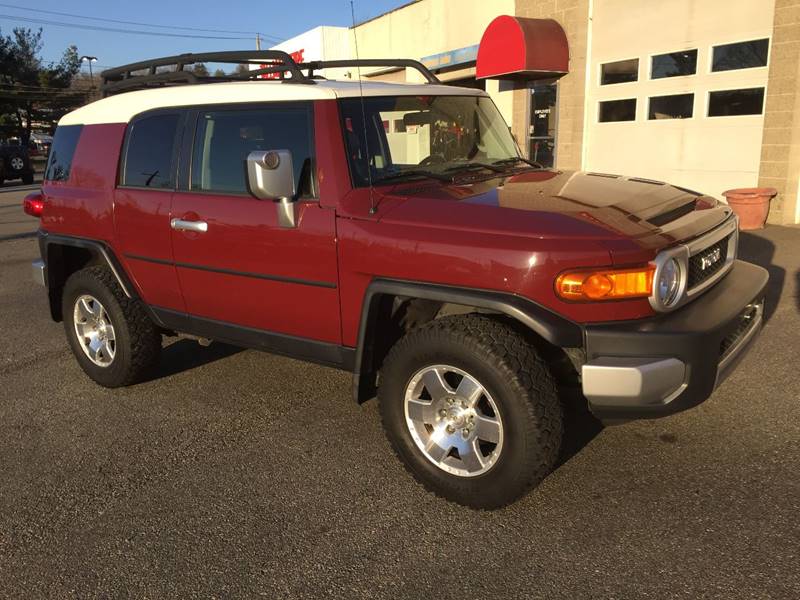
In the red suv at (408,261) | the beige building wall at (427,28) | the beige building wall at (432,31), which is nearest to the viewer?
the red suv at (408,261)

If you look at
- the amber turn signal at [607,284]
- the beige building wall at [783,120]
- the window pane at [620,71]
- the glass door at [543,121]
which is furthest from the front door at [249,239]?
the glass door at [543,121]

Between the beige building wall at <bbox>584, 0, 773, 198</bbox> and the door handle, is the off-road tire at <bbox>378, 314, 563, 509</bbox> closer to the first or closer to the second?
the door handle

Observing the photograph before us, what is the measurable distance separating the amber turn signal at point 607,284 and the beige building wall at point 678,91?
8759mm

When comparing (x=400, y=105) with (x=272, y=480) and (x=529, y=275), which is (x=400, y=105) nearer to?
(x=529, y=275)

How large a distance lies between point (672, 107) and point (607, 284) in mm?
9843

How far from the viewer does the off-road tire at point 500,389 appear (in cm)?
281

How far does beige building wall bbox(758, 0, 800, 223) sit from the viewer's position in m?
9.34

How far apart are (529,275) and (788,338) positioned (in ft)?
11.2

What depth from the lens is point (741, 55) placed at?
1007 cm

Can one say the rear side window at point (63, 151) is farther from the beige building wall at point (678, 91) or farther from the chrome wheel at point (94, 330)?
the beige building wall at point (678, 91)

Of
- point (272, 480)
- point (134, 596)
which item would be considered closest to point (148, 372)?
point (272, 480)

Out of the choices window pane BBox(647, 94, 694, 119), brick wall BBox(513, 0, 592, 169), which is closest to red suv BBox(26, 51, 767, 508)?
window pane BBox(647, 94, 694, 119)

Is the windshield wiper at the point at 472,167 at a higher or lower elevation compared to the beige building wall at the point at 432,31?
lower

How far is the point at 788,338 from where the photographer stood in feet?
16.8
